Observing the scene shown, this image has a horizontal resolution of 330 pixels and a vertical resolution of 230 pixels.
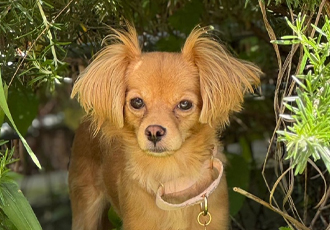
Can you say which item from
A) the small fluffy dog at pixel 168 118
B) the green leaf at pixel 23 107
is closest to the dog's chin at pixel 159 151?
the small fluffy dog at pixel 168 118

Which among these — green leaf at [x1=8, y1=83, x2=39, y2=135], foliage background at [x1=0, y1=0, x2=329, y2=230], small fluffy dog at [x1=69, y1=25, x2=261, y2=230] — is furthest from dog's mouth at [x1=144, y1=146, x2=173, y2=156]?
green leaf at [x1=8, y1=83, x2=39, y2=135]

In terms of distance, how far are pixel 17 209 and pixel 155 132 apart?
0.57 meters

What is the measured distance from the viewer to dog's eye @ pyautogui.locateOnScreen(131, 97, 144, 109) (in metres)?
2.38

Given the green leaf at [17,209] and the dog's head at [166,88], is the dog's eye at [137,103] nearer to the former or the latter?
the dog's head at [166,88]

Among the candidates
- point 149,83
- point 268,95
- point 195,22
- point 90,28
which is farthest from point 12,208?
point 268,95

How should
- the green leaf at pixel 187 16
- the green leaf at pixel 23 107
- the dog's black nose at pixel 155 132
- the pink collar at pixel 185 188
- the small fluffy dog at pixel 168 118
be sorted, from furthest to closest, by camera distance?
the green leaf at pixel 187 16
the green leaf at pixel 23 107
the pink collar at pixel 185 188
the small fluffy dog at pixel 168 118
the dog's black nose at pixel 155 132

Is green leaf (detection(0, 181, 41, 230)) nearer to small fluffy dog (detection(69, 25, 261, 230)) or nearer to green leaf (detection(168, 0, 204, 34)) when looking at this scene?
small fluffy dog (detection(69, 25, 261, 230))

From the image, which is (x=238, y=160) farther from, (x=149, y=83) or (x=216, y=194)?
(x=149, y=83)

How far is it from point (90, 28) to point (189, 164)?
80 cm

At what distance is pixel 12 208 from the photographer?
1.90 metres

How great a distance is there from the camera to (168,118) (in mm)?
2266

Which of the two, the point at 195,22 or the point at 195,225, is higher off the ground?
the point at 195,22

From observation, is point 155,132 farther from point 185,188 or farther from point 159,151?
point 185,188

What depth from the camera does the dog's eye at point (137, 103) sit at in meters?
2.38
